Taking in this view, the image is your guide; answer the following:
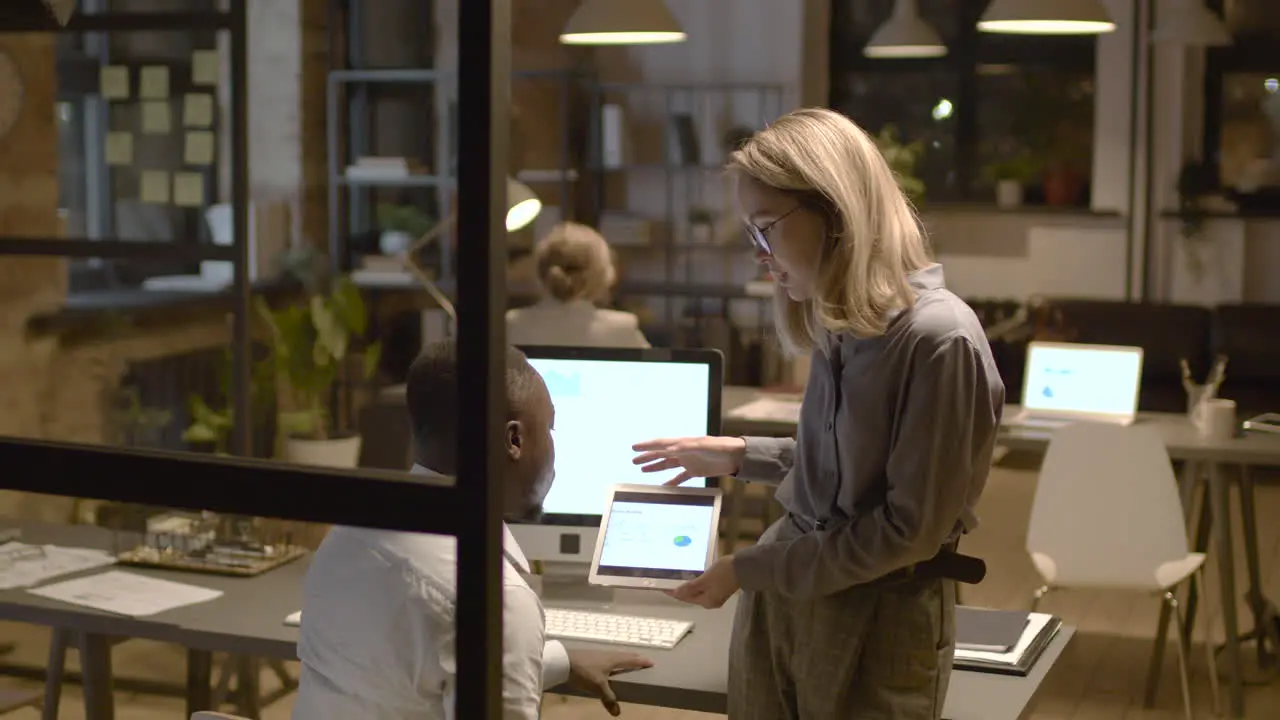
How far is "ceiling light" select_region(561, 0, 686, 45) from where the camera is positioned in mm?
5039

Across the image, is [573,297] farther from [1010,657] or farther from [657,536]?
[1010,657]

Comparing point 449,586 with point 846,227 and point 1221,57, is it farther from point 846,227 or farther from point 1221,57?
point 1221,57

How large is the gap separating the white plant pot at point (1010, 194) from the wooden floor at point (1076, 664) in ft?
10.7

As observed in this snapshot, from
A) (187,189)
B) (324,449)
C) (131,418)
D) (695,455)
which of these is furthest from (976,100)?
(695,455)

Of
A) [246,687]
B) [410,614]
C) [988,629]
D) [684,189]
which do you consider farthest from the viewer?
[684,189]

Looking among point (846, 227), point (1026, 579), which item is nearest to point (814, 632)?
point (846, 227)

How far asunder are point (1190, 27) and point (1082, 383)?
3.11 metres

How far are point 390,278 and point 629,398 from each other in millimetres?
5221

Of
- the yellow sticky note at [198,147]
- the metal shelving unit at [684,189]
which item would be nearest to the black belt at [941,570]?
the yellow sticky note at [198,147]

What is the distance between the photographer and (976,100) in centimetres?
927

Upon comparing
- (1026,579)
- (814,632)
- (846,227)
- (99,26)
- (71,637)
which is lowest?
(1026,579)

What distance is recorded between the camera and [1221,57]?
8812mm

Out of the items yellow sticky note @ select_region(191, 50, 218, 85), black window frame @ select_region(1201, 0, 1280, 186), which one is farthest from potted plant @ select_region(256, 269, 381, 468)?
black window frame @ select_region(1201, 0, 1280, 186)

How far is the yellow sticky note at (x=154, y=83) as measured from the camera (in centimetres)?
521
